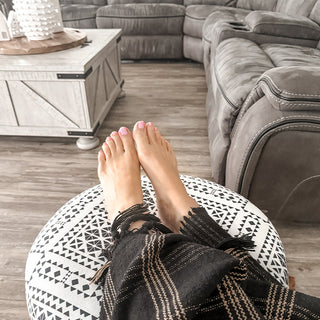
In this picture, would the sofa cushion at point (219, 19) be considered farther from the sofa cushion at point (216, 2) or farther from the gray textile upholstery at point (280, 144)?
the gray textile upholstery at point (280, 144)

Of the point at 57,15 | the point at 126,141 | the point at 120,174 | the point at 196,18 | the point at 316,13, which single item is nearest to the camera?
the point at 120,174

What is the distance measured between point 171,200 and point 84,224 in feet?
0.72

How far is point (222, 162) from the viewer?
1.19m

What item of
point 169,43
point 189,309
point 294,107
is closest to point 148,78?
point 169,43

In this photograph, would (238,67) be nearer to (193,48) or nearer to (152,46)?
(193,48)

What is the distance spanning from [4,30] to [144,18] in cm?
137

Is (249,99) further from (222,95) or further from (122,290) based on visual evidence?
(122,290)

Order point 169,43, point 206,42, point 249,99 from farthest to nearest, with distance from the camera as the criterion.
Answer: point 169,43
point 206,42
point 249,99

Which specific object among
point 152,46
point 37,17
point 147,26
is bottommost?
point 152,46

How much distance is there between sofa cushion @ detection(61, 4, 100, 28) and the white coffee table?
1233 mm

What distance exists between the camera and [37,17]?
156 centimetres

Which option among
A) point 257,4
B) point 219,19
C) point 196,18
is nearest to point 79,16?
point 196,18

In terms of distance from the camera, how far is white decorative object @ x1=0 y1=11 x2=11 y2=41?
1562 mm

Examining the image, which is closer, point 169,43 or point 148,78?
point 148,78
